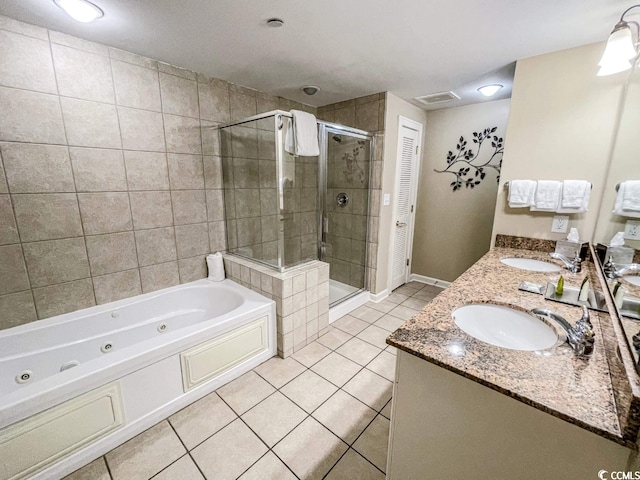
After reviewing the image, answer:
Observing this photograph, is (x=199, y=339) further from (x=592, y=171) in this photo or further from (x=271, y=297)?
(x=592, y=171)

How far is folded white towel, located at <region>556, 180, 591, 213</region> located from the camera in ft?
5.74

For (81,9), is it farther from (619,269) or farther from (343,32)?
(619,269)

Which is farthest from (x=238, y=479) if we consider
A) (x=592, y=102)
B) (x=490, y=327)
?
(x=592, y=102)

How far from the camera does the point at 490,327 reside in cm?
119

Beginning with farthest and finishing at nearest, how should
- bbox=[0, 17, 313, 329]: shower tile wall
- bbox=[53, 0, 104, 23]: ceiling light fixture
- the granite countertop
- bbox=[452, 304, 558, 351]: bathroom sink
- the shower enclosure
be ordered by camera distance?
the shower enclosure, bbox=[0, 17, 313, 329]: shower tile wall, bbox=[53, 0, 104, 23]: ceiling light fixture, bbox=[452, 304, 558, 351]: bathroom sink, the granite countertop

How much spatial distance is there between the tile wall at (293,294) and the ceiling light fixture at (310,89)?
5.43 ft

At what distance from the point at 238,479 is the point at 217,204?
79.8 inches

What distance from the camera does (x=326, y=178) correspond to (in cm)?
271

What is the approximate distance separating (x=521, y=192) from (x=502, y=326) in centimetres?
130

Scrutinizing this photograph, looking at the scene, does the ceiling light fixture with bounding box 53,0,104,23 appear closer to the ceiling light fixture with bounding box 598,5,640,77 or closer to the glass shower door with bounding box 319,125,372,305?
the glass shower door with bounding box 319,125,372,305

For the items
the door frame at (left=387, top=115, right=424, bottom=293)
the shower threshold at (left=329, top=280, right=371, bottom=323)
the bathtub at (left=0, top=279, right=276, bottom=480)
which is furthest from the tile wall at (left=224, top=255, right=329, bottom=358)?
the door frame at (left=387, top=115, right=424, bottom=293)

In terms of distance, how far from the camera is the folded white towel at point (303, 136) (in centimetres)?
204

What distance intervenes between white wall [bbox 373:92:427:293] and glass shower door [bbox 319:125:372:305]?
177 millimetres

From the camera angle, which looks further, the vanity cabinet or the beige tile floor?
the beige tile floor
